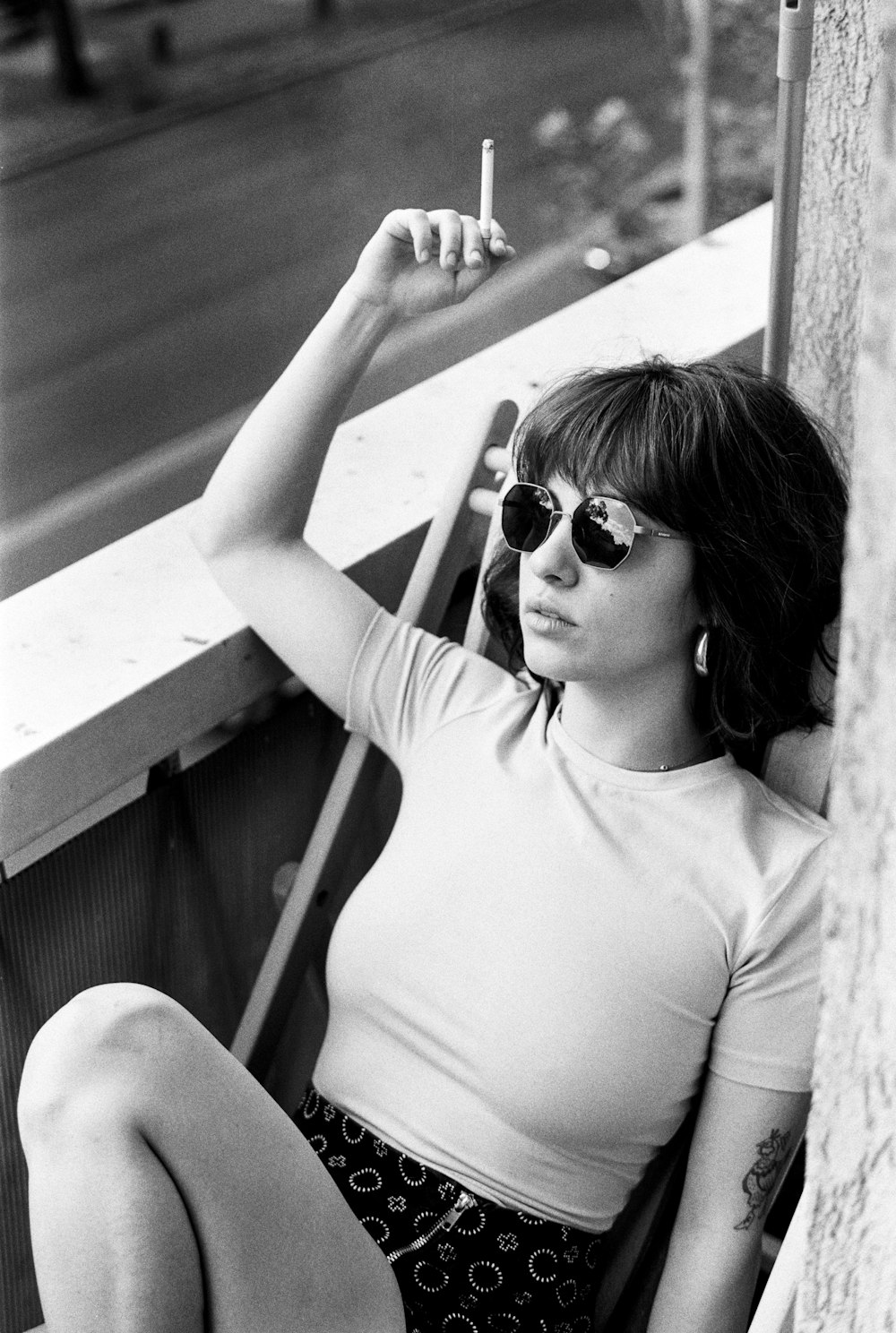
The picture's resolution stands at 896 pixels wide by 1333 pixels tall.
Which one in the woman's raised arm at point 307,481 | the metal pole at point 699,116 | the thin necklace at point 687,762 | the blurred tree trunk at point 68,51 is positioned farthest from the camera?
the metal pole at point 699,116

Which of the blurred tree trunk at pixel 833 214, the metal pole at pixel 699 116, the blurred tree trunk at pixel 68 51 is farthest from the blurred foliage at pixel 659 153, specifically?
the blurred tree trunk at pixel 833 214

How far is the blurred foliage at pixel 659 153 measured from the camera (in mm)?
3600

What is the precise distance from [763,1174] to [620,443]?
2.20 feet

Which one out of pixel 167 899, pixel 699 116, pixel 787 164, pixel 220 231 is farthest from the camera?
pixel 699 116

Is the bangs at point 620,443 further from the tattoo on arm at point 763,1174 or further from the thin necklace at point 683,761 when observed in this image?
the tattoo on arm at point 763,1174

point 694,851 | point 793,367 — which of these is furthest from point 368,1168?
point 793,367

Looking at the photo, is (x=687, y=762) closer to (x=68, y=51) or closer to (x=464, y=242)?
(x=464, y=242)

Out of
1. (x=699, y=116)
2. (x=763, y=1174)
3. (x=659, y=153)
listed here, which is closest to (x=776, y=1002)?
(x=763, y=1174)

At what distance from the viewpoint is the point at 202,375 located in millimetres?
2320

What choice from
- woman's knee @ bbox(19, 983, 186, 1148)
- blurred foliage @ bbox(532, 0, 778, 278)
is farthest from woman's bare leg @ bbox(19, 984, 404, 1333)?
blurred foliage @ bbox(532, 0, 778, 278)

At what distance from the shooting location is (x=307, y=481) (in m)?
1.63

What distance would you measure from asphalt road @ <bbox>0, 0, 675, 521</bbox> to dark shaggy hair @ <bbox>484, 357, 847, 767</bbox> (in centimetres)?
66

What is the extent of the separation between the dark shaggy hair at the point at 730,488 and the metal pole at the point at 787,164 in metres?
0.22

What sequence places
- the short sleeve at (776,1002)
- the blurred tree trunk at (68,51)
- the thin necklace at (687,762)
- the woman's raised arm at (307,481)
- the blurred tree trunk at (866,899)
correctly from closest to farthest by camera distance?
1. the blurred tree trunk at (866,899)
2. the short sleeve at (776,1002)
3. the thin necklace at (687,762)
4. the woman's raised arm at (307,481)
5. the blurred tree trunk at (68,51)
